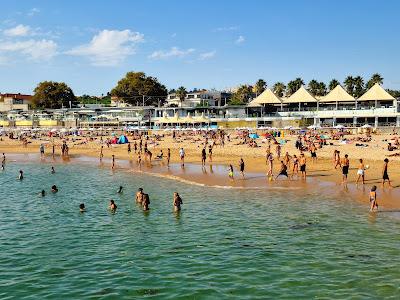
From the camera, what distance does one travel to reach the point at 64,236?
15.9 m

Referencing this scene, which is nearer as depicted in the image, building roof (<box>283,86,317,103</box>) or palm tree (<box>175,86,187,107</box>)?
building roof (<box>283,86,317,103</box>)

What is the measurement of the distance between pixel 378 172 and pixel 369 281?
59.9 feet

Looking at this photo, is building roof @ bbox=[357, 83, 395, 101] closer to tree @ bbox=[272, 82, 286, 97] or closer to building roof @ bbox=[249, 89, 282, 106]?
building roof @ bbox=[249, 89, 282, 106]

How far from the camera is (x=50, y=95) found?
110m

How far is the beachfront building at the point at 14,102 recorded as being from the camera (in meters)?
124

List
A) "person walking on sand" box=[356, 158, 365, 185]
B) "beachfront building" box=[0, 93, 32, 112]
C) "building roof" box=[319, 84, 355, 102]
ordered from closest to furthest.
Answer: "person walking on sand" box=[356, 158, 365, 185]
"building roof" box=[319, 84, 355, 102]
"beachfront building" box=[0, 93, 32, 112]

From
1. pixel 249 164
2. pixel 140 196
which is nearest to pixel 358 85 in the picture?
pixel 249 164

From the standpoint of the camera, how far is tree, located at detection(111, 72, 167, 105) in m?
104

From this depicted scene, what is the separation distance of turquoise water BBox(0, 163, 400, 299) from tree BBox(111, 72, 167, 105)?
272 feet

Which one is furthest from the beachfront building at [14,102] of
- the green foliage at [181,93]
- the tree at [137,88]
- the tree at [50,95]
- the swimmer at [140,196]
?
the swimmer at [140,196]

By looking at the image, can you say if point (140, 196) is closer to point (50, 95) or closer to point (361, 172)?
point (361, 172)

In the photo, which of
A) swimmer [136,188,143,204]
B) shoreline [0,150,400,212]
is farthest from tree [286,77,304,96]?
swimmer [136,188,143,204]

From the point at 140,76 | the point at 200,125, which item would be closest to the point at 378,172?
the point at 200,125

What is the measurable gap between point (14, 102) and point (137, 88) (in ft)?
144
